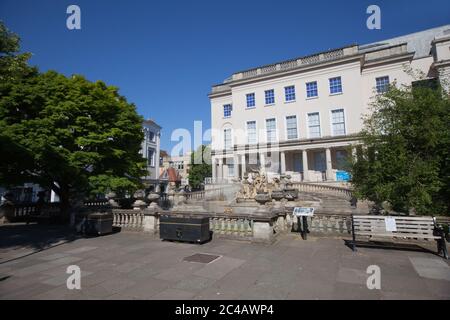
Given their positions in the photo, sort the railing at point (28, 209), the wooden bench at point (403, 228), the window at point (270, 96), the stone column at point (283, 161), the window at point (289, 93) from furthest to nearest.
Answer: the window at point (270, 96), the window at point (289, 93), the stone column at point (283, 161), the railing at point (28, 209), the wooden bench at point (403, 228)

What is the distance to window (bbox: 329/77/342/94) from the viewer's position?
30625mm

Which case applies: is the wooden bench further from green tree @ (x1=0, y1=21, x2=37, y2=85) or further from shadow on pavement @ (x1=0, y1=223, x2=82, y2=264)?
green tree @ (x1=0, y1=21, x2=37, y2=85)

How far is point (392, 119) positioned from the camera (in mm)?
10914

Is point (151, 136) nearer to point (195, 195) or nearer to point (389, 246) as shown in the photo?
point (195, 195)

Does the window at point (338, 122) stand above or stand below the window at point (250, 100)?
below

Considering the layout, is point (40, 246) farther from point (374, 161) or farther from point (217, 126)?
point (217, 126)

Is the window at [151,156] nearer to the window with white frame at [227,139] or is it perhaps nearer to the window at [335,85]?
the window with white frame at [227,139]

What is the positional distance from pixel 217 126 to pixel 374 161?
30.2 metres

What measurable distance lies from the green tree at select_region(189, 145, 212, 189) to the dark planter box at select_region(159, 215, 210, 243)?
4702 cm

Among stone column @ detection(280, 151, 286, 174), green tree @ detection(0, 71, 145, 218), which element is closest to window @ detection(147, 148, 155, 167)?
stone column @ detection(280, 151, 286, 174)

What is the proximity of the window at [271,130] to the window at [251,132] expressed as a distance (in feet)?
6.25

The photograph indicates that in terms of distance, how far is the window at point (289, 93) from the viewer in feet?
109

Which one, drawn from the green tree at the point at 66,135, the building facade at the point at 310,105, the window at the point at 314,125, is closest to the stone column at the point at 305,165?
the building facade at the point at 310,105
